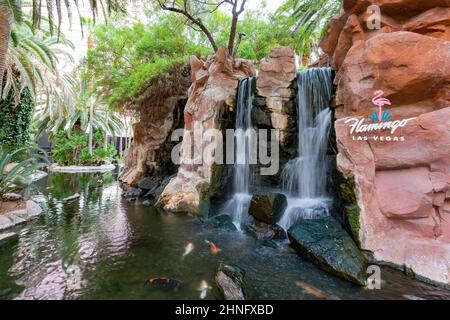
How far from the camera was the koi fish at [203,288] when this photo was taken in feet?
12.4

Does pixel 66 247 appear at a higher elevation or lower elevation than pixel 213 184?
lower

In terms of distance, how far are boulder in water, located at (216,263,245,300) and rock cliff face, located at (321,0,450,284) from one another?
2.77 meters

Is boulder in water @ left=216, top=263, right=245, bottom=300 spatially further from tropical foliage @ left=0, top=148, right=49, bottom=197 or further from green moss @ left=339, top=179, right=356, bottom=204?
tropical foliage @ left=0, top=148, right=49, bottom=197

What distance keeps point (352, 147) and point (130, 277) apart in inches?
209

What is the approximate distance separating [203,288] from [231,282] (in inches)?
19.1

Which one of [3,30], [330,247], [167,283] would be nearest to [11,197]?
[3,30]

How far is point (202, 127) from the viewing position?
9.91 meters

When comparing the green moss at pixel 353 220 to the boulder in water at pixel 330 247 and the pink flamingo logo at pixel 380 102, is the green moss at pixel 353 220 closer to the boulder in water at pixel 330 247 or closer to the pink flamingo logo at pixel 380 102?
the boulder in water at pixel 330 247

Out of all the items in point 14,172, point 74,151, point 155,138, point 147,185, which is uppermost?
point 155,138

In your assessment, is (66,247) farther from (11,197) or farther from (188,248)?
(11,197)

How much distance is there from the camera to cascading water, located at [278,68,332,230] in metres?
7.29

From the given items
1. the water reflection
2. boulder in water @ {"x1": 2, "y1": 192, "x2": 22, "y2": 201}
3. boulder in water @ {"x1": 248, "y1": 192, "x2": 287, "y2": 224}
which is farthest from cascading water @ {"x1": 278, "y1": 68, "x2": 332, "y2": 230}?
boulder in water @ {"x1": 2, "y1": 192, "x2": 22, "y2": 201}

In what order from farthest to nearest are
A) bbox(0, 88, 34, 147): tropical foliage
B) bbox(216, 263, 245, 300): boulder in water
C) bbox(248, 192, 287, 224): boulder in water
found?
bbox(0, 88, 34, 147): tropical foliage, bbox(248, 192, 287, 224): boulder in water, bbox(216, 263, 245, 300): boulder in water

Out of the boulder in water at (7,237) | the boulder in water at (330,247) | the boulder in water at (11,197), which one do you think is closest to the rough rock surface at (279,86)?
the boulder in water at (330,247)
